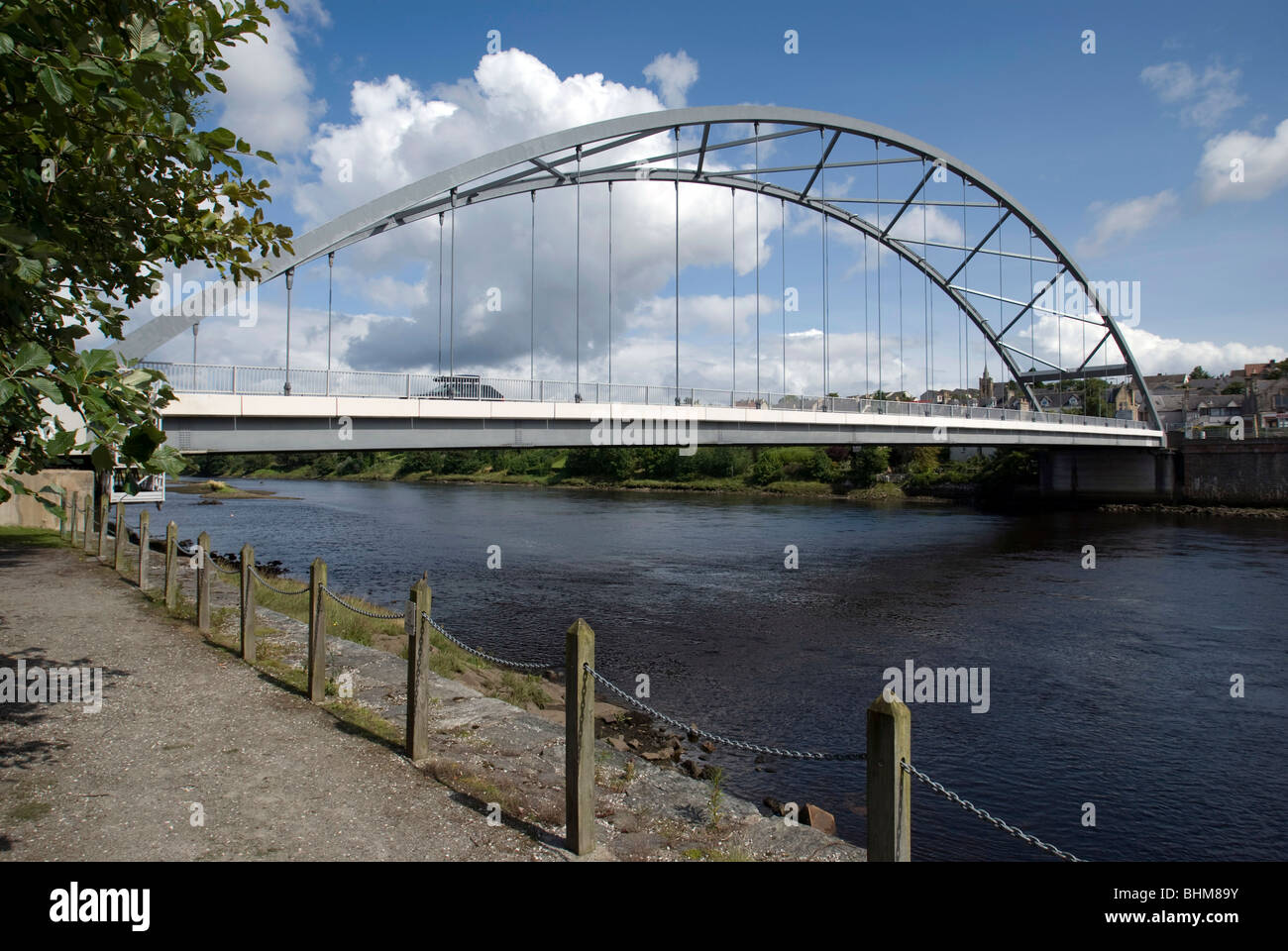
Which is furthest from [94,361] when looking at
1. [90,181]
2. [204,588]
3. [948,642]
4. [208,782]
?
[948,642]

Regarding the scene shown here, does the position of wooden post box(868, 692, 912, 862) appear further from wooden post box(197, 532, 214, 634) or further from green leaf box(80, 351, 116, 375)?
wooden post box(197, 532, 214, 634)

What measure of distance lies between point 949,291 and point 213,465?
100871 millimetres

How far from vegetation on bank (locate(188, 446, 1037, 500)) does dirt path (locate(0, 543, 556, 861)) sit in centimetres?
4911

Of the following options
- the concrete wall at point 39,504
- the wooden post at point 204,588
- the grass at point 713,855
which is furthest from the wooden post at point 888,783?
the concrete wall at point 39,504

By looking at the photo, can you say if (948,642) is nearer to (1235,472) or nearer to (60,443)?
(60,443)

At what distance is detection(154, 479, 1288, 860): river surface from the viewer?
31.0 ft

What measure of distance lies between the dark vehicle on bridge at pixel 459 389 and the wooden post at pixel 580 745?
1368 centimetres

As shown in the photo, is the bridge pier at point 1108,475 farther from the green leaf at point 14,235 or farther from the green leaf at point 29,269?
the green leaf at point 14,235

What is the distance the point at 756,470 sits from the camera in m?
76.0

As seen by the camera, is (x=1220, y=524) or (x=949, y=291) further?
(x=949, y=291)

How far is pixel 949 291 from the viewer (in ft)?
162
